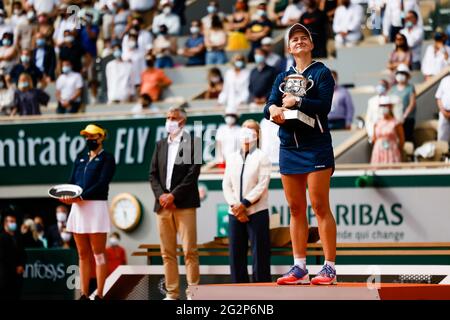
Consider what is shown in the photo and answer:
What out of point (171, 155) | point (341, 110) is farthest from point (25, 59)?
point (171, 155)

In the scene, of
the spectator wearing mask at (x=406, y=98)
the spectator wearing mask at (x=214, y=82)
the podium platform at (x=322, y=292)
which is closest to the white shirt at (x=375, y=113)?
the spectator wearing mask at (x=406, y=98)

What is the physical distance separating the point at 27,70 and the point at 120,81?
1987mm

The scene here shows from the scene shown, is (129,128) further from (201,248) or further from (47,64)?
(201,248)

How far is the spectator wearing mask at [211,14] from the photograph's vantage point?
22.1 meters

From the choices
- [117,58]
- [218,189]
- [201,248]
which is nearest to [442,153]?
[218,189]

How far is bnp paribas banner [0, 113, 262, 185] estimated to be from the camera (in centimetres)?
1948

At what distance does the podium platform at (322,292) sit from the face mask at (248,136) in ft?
14.3

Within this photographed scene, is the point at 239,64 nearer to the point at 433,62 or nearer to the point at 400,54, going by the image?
the point at 400,54

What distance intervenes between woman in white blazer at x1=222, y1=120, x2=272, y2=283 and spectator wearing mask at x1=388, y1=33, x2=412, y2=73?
20.2ft

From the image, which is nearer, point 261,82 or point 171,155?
point 171,155

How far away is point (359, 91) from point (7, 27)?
840 centimetres

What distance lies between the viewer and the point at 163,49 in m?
22.2

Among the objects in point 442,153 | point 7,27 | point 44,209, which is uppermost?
point 7,27
